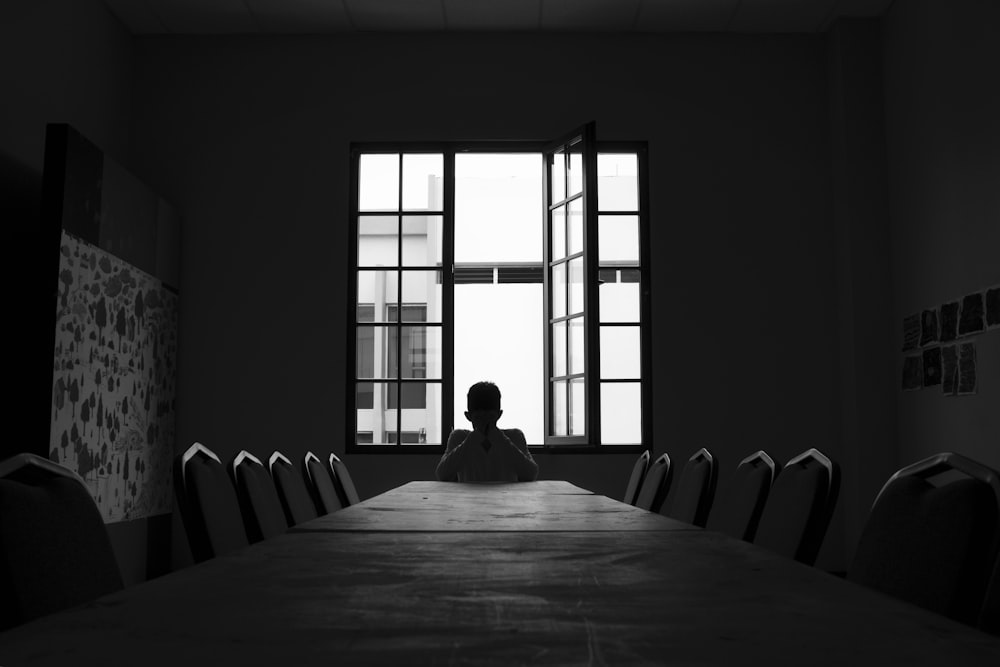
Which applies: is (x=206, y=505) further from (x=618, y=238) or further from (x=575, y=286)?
(x=618, y=238)

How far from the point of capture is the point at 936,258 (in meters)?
5.76

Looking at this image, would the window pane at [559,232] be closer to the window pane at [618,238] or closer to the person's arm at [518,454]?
the window pane at [618,238]

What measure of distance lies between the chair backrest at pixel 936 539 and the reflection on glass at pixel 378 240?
211 inches

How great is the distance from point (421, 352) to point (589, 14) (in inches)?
105

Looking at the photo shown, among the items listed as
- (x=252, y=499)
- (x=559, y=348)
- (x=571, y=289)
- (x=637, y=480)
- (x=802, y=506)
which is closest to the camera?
(x=802, y=506)

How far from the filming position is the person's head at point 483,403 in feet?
14.6

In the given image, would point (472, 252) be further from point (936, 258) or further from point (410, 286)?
point (936, 258)

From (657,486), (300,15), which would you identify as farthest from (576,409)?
(300,15)

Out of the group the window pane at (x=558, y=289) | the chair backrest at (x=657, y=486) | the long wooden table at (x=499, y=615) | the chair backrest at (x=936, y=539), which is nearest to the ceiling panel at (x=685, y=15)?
the window pane at (x=558, y=289)

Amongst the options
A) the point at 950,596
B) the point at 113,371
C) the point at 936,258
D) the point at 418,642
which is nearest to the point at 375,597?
the point at 418,642

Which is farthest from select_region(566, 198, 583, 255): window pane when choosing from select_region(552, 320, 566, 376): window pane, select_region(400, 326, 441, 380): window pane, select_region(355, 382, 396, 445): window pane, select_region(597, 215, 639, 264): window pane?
select_region(355, 382, 396, 445): window pane

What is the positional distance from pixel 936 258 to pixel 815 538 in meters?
4.38

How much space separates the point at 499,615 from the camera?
3.11 ft

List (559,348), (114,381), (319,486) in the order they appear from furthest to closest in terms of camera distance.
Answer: (559,348), (114,381), (319,486)
